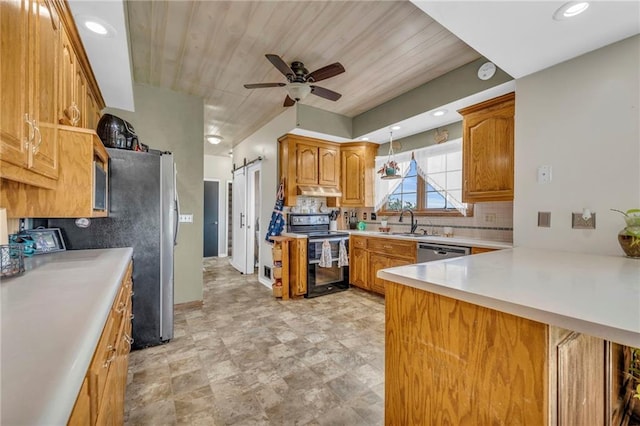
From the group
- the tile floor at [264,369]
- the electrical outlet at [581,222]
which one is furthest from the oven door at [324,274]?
the electrical outlet at [581,222]

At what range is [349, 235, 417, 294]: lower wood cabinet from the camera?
11.1ft

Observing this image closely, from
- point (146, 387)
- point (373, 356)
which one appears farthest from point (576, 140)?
point (146, 387)

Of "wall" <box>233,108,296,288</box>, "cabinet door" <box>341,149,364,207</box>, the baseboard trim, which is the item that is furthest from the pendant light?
the baseboard trim

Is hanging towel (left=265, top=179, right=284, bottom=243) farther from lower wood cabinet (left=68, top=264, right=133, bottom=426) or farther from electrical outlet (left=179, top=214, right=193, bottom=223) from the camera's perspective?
lower wood cabinet (left=68, top=264, right=133, bottom=426)

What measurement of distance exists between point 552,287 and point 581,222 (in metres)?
1.40

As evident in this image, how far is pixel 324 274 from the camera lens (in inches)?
154

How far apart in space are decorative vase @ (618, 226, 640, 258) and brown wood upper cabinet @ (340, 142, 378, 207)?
301cm

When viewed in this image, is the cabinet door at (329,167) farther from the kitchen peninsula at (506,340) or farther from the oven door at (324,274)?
the kitchen peninsula at (506,340)

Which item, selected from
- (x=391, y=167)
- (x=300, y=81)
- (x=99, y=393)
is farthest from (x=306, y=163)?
(x=99, y=393)

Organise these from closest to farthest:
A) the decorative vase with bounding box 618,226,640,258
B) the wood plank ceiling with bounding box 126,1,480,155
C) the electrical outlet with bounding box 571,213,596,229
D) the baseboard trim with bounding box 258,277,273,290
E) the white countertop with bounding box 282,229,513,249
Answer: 1. the decorative vase with bounding box 618,226,640,258
2. the electrical outlet with bounding box 571,213,596,229
3. the wood plank ceiling with bounding box 126,1,480,155
4. the white countertop with bounding box 282,229,513,249
5. the baseboard trim with bounding box 258,277,273,290

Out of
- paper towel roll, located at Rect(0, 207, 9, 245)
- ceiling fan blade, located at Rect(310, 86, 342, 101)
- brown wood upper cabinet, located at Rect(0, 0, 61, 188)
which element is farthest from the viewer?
ceiling fan blade, located at Rect(310, 86, 342, 101)

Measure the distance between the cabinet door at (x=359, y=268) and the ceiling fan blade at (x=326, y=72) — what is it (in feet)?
7.95

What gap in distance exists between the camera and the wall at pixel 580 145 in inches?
69.4

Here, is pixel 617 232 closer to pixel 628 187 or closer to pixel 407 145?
pixel 628 187
